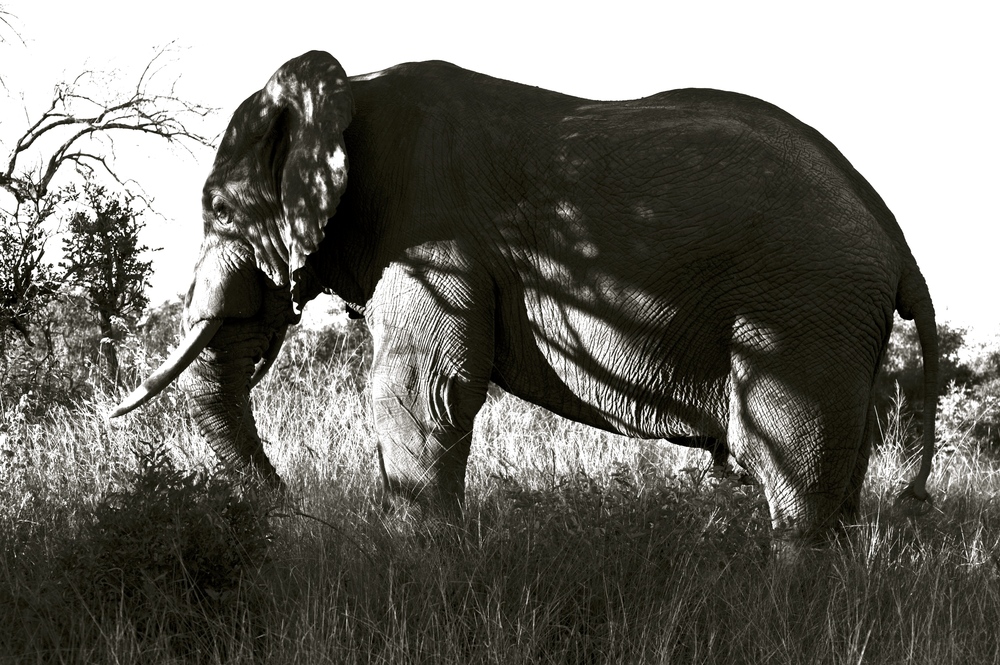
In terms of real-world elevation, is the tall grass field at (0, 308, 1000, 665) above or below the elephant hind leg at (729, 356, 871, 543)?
below

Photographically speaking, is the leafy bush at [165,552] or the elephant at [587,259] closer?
the leafy bush at [165,552]

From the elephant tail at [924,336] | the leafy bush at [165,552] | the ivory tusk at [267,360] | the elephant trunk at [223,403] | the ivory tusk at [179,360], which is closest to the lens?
the leafy bush at [165,552]

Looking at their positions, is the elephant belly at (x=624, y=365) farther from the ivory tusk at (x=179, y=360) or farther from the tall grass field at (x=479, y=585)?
the ivory tusk at (x=179, y=360)

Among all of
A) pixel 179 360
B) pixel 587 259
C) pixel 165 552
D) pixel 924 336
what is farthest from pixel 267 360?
pixel 924 336

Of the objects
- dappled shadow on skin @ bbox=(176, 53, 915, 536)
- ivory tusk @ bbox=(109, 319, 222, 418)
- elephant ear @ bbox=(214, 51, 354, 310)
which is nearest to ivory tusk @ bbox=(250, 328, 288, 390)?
ivory tusk @ bbox=(109, 319, 222, 418)

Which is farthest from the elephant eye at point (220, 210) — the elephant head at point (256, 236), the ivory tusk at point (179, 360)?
the ivory tusk at point (179, 360)

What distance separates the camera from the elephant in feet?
15.0

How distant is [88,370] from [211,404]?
4.63m

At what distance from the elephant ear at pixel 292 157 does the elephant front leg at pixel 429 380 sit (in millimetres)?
481

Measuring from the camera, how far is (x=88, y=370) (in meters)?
9.83

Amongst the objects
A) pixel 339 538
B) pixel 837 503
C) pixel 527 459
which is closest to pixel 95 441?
pixel 527 459

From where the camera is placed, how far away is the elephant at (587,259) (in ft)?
15.0

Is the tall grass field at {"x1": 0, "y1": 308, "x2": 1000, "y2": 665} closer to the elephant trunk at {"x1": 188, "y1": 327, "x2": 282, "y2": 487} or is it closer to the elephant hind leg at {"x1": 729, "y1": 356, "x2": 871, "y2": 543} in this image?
the elephant hind leg at {"x1": 729, "y1": 356, "x2": 871, "y2": 543}

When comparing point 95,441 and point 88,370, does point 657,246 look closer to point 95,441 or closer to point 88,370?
point 95,441
